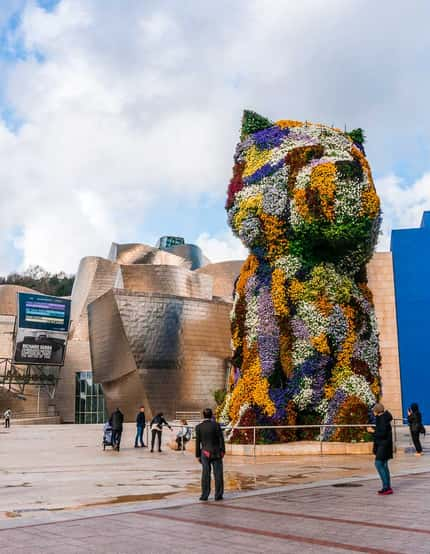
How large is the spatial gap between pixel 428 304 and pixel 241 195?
16.2m

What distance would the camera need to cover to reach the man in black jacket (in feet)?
27.7

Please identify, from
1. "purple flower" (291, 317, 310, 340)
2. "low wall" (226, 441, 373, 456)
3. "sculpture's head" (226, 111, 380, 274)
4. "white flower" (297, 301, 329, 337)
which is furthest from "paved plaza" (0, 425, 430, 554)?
"sculpture's head" (226, 111, 380, 274)

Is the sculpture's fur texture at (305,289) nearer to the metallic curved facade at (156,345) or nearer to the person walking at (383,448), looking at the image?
the person walking at (383,448)

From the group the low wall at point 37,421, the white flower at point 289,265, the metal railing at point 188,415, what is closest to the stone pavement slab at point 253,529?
the white flower at point 289,265

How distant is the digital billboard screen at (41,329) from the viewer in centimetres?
5191

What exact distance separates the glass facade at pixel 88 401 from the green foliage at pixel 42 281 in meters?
52.7

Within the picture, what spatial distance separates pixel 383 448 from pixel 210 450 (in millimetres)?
2481

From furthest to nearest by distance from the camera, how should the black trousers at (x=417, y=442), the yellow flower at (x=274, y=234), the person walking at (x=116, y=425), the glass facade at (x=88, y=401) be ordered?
the glass facade at (x=88, y=401) → the person walking at (x=116, y=425) → the yellow flower at (x=274, y=234) → the black trousers at (x=417, y=442)

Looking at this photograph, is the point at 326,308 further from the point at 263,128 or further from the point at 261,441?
the point at 263,128

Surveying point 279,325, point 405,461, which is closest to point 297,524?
point 405,461

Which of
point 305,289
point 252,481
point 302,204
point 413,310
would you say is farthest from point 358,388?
point 413,310

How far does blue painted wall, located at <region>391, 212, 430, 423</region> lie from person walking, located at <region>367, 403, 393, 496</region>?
2211cm

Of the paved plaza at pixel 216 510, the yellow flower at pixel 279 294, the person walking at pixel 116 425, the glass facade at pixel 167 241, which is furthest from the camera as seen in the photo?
the glass facade at pixel 167 241

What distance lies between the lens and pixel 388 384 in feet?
102
